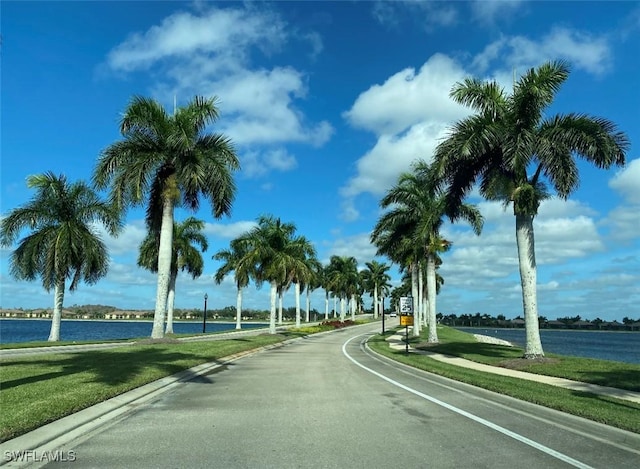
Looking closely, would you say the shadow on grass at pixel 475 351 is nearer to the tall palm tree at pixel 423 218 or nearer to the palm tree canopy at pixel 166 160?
the tall palm tree at pixel 423 218

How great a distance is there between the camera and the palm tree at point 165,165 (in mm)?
26297

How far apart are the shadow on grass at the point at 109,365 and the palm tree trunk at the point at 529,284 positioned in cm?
1196

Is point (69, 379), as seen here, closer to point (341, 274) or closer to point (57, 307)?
point (57, 307)

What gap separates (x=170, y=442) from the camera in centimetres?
754

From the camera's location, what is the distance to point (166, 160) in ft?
90.1

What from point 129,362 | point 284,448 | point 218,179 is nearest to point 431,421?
point 284,448

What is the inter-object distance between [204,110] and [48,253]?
12786mm

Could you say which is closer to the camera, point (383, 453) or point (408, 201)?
point (383, 453)

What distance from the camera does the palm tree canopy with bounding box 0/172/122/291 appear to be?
103ft

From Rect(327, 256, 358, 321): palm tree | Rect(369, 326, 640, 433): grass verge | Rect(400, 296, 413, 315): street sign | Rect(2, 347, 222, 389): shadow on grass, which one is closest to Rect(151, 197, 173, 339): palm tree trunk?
Rect(2, 347, 222, 389): shadow on grass

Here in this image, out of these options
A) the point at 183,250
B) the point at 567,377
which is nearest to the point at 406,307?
the point at 567,377

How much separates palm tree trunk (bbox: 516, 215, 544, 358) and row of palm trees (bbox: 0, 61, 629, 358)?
1.6 inches

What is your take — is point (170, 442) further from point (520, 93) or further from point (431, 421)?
point (520, 93)

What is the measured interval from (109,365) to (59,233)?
18.3 metres
